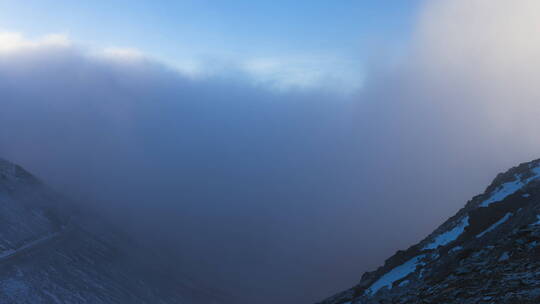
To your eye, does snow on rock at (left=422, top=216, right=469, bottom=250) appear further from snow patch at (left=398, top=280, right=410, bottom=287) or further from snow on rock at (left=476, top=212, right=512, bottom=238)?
snow patch at (left=398, top=280, right=410, bottom=287)

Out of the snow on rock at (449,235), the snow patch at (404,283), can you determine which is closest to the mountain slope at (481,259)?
the snow on rock at (449,235)

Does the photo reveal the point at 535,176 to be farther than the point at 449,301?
Yes

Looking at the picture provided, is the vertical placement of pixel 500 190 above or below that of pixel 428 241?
above

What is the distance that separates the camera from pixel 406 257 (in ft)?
201

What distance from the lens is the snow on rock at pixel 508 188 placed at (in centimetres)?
6203

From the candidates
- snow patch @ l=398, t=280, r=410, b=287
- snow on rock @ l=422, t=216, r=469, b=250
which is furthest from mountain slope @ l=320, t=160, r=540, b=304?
snow patch @ l=398, t=280, r=410, b=287

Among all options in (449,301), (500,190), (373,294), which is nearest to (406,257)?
(373,294)

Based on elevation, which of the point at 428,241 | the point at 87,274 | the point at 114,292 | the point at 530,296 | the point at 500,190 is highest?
the point at 87,274

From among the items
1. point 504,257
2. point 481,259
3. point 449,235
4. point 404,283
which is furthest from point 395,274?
point 504,257

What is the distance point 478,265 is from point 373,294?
20011 millimetres

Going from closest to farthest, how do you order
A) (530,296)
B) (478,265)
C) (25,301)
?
(530,296)
(478,265)
(25,301)

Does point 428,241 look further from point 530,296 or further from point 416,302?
point 530,296

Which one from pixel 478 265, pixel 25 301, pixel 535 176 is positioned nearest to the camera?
pixel 478 265

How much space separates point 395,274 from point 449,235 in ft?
38.7
